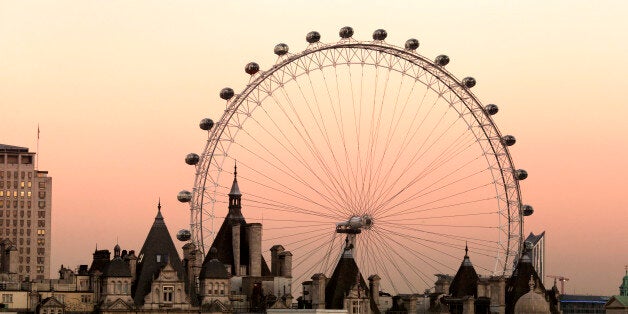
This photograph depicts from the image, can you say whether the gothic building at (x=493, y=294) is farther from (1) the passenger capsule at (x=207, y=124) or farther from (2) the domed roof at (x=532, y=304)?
(1) the passenger capsule at (x=207, y=124)

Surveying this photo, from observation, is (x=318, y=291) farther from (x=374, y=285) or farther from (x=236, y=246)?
(x=236, y=246)

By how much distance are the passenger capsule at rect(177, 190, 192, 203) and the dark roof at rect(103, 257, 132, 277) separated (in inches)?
434

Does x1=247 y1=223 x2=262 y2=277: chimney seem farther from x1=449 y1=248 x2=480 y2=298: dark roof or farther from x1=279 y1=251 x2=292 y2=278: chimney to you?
x1=449 y1=248 x2=480 y2=298: dark roof

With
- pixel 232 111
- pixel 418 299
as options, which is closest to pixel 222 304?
pixel 232 111

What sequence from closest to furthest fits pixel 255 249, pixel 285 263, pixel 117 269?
pixel 117 269 < pixel 255 249 < pixel 285 263

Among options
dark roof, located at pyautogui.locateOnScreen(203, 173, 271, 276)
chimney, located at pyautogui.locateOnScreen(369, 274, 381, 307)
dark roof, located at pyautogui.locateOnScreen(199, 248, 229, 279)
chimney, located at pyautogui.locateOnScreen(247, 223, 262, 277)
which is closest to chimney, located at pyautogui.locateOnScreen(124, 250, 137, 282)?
dark roof, located at pyautogui.locateOnScreen(199, 248, 229, 279)

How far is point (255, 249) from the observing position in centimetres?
17725

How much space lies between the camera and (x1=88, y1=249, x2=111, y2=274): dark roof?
170 meters

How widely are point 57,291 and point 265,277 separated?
78.2 feet

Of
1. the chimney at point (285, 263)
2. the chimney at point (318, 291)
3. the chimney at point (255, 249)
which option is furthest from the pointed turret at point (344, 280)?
the chimney at point (285, 263)

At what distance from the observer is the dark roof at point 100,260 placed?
170 metres

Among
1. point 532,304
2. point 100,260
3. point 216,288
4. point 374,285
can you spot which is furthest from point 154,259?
point 532,304

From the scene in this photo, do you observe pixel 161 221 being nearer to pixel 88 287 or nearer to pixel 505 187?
pixel 88 287

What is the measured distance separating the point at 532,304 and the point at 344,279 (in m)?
20.5
